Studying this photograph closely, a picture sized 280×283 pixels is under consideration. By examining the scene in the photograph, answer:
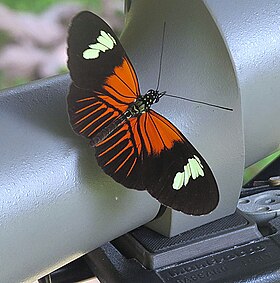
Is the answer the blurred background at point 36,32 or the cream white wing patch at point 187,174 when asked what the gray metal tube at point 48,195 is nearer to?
the cream white wing patch at point 187,174

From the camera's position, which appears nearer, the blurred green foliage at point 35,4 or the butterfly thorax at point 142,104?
the butterfly thorax at point 142,104

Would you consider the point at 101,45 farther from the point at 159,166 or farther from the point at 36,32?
the point at 36,32

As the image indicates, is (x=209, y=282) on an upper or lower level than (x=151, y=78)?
lower

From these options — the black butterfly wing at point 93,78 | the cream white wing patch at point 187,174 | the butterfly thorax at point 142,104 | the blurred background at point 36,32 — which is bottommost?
the cream white wing patch at point 187,174

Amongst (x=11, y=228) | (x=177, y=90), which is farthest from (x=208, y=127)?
(x=11, y=228)

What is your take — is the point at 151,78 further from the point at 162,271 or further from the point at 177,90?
the point at 162,271

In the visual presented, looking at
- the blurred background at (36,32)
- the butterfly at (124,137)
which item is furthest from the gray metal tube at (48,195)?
the blurred background at (36,32)

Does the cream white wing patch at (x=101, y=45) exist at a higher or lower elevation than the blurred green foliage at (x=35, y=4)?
lower

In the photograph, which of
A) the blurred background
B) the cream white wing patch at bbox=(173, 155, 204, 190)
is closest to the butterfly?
the cream white wing patch at bbox=(173, 155, 204, 190)
